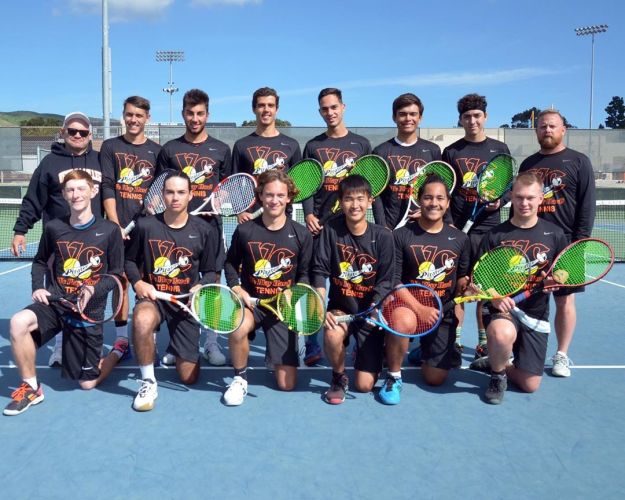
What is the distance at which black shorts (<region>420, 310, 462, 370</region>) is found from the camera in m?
3.63

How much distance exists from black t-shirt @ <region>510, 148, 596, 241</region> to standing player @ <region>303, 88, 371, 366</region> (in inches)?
51.5

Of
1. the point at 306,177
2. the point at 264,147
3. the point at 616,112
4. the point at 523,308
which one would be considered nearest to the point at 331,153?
the point at 306,177

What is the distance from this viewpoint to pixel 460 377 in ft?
12.6

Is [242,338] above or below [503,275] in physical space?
below

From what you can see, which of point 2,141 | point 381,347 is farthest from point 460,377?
point 2,141

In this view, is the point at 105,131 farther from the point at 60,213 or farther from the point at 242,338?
the point at 242,338

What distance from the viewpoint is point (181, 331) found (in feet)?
11.9

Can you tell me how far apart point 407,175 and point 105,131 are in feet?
31.4

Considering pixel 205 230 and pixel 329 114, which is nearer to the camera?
pixel 205 230

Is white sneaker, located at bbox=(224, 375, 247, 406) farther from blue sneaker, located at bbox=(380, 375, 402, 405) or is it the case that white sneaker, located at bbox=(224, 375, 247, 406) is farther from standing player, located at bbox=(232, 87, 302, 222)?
standing player, located at bbox=(232, 87, 302, 222)

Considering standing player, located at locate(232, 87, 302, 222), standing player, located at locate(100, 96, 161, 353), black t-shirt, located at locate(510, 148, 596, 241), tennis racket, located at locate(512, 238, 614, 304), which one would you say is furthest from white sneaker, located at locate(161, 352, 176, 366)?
black t-shirt, located at locate(510, 148, 596, 241)

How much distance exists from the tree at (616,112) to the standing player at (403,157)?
64037 millimetres

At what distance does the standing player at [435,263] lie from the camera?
3596 millimetres

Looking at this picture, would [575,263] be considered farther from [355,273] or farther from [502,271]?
[355,273]
